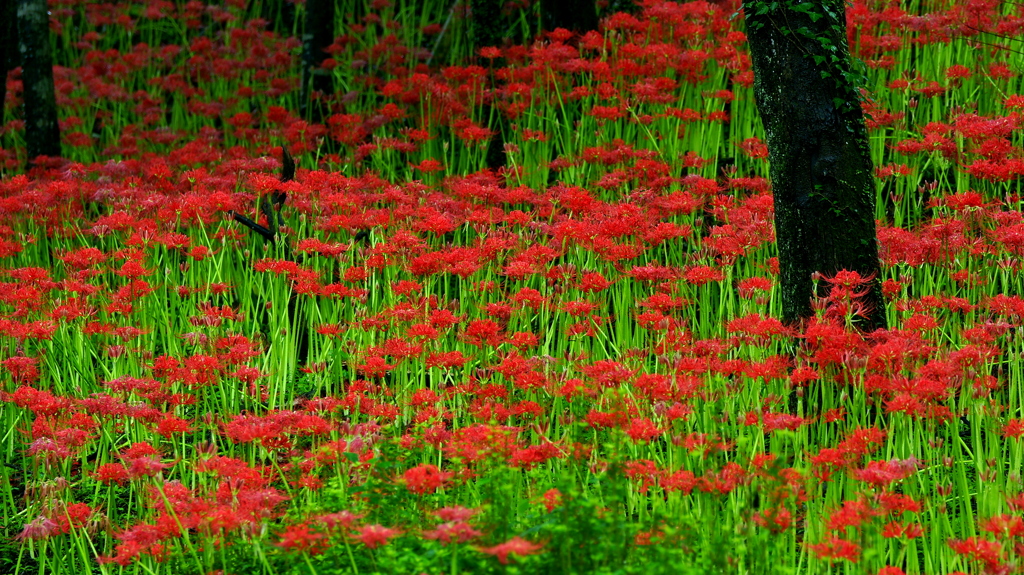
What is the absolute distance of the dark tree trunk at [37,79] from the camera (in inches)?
337

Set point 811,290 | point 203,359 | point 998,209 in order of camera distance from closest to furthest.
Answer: point 203,359 < point 811,290 < point 998,209

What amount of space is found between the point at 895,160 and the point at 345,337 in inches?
158

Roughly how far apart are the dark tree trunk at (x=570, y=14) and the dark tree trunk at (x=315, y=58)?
212 cm

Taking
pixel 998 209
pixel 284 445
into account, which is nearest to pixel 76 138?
pixel 284 445

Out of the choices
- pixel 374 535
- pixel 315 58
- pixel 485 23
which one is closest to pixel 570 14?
pixel 485 23

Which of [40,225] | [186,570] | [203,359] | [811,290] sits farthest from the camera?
[40,225]

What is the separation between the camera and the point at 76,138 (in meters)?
8.57

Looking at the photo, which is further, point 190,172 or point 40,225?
point 40,225

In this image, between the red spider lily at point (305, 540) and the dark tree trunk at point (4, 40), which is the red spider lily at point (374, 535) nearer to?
the red spider lily at point (305, 540)

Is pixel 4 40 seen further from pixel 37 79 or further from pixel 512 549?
pixel 512 549

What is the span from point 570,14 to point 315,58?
2.48 m

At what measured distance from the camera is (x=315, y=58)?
32.1 ft

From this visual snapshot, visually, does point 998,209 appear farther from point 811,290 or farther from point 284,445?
point 284,445

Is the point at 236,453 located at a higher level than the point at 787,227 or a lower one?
lower
